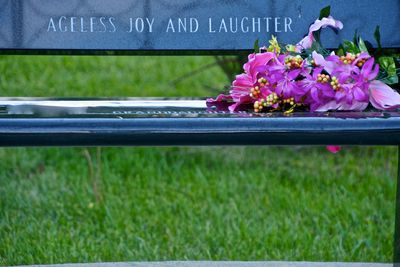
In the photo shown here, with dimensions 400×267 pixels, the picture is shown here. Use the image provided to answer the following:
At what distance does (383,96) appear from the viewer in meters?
2.38

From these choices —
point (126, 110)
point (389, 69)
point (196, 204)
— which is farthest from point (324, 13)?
point (196, 204)

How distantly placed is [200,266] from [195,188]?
1435 millimetres

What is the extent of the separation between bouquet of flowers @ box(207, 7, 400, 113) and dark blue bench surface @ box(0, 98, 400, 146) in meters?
0.16

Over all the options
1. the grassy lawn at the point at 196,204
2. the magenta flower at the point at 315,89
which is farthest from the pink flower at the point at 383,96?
the grassy lawn at the point at 196,204

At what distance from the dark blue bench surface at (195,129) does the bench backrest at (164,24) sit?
751 mm

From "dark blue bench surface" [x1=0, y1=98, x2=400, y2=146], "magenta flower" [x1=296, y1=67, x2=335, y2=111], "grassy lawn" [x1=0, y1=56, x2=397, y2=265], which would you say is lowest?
"grassy lawn" [x1=0, y1=56, x2=397, y2=265]

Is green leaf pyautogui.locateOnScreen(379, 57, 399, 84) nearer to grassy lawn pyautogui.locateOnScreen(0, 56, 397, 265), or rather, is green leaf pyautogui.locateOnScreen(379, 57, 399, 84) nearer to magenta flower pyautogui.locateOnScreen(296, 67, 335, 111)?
magenta flower pyautogui.locateOnScreen(296, 67, 335, 111)

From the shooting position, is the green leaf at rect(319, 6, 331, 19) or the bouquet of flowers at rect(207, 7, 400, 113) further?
the green leaf at rect(319, 6, 331, 19)

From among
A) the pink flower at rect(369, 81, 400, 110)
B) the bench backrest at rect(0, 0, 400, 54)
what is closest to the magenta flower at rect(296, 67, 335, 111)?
the pink flower at rect(369, 81, 400, 110)

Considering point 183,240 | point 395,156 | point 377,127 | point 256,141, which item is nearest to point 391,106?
point 377,127

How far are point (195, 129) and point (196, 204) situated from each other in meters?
2.07

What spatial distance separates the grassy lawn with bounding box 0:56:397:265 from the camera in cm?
362

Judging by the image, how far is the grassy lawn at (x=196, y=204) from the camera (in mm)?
3621

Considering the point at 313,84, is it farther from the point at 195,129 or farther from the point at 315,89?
the point at 195,129
